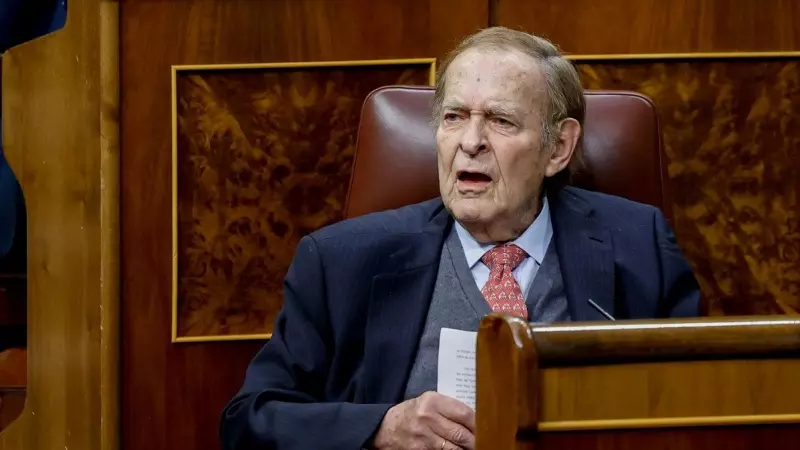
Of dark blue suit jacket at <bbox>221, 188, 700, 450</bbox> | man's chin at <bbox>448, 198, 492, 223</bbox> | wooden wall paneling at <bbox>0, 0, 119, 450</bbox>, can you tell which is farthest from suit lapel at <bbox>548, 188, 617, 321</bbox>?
wooden wall paneling at <bbox>0, 0, 119, 450</bbox>

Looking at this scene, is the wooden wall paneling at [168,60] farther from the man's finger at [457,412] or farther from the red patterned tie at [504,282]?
the man's finger at [457,412]

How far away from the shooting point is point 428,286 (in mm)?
1563

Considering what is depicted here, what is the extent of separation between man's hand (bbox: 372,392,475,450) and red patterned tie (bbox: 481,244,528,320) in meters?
0.23

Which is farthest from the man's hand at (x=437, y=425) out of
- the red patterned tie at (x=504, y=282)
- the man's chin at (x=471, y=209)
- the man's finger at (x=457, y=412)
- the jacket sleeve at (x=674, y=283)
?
the jacket sleeve at (x=674, y=283)

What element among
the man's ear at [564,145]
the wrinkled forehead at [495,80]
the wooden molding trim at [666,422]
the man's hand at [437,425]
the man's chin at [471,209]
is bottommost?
the man's hand at [437,425]

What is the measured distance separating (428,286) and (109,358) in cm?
83

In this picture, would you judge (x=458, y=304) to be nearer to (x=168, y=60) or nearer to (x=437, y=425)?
(x=437, y=425)

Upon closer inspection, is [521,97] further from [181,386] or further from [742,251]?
[181,386]

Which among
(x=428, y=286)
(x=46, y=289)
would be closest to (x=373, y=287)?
(x=428, y=286)

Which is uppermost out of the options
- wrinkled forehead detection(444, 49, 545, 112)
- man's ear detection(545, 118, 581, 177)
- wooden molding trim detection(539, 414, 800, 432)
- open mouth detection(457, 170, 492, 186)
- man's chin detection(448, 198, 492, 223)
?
wrinkled forehead detection(444, 49, 545, 112)

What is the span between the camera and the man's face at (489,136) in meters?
1.59

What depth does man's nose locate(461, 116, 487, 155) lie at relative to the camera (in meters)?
1.58

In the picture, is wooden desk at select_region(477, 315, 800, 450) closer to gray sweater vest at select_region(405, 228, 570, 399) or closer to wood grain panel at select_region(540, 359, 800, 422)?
wood grain panel at select_region(540, 359, 800, 422)

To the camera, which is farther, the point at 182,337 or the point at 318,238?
the point at 182,337
